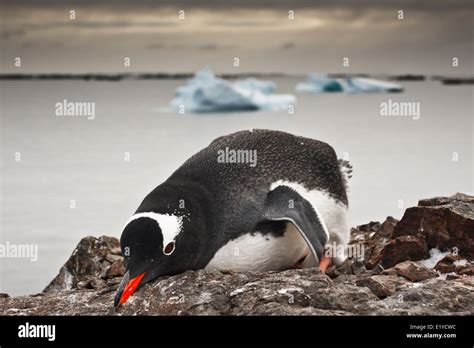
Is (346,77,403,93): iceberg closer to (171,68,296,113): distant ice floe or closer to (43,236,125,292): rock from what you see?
(171,68,296,113): distant ice floe

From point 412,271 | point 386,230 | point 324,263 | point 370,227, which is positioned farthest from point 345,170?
point 412,271

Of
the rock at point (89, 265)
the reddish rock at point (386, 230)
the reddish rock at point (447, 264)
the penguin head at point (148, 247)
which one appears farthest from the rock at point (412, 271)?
the rock at point (89, 265)

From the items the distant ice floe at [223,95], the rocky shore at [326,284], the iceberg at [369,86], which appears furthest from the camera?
the distant ice floe at [223,95]

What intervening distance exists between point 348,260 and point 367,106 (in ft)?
15.0

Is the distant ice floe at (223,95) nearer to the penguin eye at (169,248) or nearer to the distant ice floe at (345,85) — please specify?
the distant ice floe at (345,85)

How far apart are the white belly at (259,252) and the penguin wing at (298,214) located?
132mm

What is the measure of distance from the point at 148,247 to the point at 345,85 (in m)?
7.65

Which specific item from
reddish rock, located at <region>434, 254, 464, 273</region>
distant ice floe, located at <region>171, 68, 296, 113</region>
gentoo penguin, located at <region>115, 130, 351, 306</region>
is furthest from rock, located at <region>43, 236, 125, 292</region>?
distant ice floe, located at <region>171, 68, 296, 113</region>

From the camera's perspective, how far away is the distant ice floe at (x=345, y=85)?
388 inches

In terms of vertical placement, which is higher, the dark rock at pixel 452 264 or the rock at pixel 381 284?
the dark rock at pixel 452 264

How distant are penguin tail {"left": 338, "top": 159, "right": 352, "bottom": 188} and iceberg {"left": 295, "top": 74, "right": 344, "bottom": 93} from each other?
19.2 ft

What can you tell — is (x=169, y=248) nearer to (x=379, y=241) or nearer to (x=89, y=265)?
(x=89, y=265)
